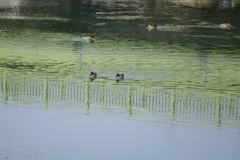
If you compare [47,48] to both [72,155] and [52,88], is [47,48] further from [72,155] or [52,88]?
[72,155]

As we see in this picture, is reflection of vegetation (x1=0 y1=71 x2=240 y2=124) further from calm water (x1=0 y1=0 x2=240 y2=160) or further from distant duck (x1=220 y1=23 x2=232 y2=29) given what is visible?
distant duck (x1=220 y1=23 x2=232 y2=29)

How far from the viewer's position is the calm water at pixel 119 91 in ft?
37.8

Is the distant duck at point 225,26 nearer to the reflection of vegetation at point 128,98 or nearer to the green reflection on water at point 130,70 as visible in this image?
the green reflection on water at point 130,70

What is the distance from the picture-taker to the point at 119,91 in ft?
54.9

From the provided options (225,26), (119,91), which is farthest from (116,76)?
(225,26)

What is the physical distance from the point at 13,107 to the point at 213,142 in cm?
593

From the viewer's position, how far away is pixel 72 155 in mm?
10688

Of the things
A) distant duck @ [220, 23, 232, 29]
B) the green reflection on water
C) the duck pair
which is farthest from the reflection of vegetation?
distant duck @ [220, 23, 232, 29]

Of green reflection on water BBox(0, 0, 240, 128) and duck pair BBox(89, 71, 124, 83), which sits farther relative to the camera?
duck pair BBox(89, 71, 124, 83)

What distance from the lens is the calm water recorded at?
11.5 metres

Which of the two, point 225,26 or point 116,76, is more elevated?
point 225,26

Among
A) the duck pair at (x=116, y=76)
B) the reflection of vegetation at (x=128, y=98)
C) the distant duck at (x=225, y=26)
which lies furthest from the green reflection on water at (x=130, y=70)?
the distant duck at (x=225, y=26)

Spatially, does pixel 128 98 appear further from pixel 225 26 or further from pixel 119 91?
pixel 225 26

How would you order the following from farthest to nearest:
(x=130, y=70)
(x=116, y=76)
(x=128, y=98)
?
(x=130, y=70) < (x=116, y=76) < (x=128, y=98)
